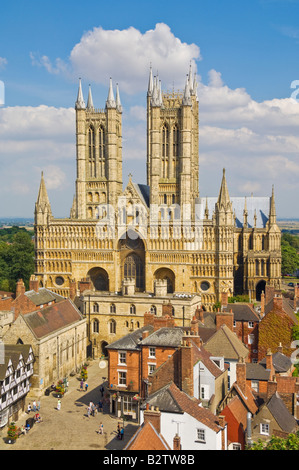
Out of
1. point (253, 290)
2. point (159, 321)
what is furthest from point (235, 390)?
point (253, 290)

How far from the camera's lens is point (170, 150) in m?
84.0

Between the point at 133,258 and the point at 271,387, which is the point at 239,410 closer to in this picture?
the point at 271,387

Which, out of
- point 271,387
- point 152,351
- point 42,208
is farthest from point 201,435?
point 42,208

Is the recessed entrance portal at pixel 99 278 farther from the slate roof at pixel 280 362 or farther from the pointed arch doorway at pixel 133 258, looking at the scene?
the slate roof at pixel 280 362

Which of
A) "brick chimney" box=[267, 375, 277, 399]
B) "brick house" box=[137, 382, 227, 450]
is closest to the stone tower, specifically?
"brick chimney" box=[267, 375, 277, 399]

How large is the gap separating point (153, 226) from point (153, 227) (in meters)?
0.16

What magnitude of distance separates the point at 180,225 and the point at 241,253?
56.3ft

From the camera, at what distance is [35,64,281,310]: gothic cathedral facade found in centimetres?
7519

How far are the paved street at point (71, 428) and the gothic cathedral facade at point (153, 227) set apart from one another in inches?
1075

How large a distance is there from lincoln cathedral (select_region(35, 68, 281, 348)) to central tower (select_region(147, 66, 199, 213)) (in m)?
0.15

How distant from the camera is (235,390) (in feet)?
109

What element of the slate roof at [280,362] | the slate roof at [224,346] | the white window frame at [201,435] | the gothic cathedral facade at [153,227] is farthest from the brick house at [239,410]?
the gothic cathedral facade at [153,227]

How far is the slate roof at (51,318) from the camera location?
150 ft

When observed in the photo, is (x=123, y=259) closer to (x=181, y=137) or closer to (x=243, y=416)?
(x=181, y=137)
